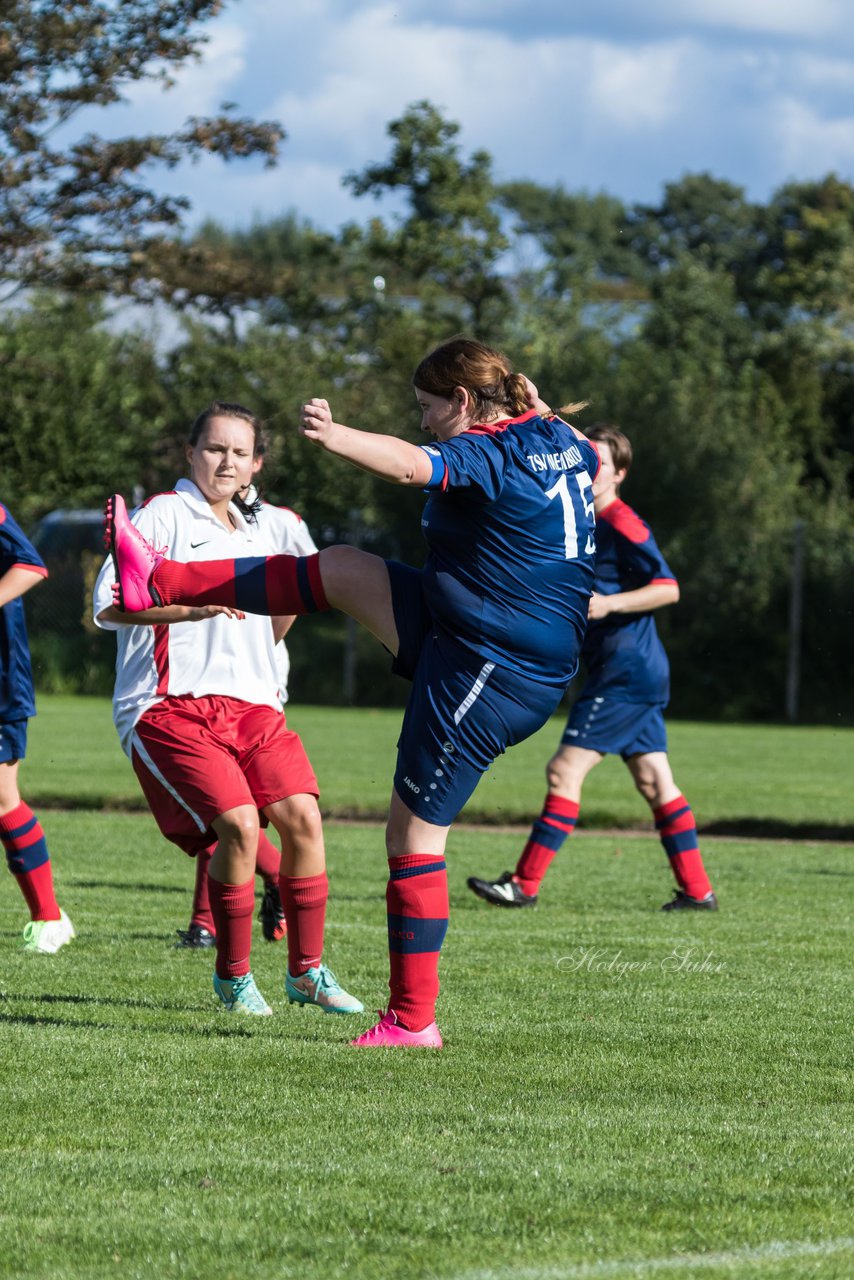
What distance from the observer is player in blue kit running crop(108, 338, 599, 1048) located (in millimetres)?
4758

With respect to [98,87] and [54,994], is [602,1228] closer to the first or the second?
[54,994]

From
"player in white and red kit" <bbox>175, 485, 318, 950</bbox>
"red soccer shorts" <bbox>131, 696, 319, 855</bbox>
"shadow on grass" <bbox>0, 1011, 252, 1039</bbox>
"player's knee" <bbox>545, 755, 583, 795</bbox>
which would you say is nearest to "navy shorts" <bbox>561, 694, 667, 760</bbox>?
"player's knee" <bbox>545, 755, 583, 795</bbox>

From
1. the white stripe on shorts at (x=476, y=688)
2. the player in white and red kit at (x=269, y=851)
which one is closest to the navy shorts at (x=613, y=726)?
the player in white and red kit at (x=269, y=851)

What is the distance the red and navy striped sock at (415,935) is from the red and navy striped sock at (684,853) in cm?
353

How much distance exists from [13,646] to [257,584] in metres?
2.23

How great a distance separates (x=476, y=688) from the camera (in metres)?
4.84

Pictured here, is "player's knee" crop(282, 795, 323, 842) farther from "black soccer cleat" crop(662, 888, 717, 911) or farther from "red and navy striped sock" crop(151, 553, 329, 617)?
"black soccer cleat" crop(662, 888, 717, 911)

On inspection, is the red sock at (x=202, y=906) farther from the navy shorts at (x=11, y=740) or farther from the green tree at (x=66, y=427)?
the green tree at (x=66, y=427)

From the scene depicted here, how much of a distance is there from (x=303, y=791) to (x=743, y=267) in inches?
2261

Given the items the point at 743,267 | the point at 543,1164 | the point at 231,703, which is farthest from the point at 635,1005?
the point at 743,267

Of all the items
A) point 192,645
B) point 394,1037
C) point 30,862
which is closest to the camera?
point 394,1037

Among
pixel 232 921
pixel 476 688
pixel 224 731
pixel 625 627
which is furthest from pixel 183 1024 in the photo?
pixel 625 627

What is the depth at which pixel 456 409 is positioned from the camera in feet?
16.2

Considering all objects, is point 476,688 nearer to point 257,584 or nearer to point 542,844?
point 257,584
